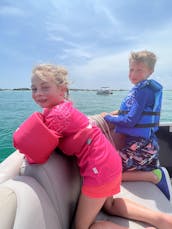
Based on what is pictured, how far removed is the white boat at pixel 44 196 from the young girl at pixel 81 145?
0.22ft

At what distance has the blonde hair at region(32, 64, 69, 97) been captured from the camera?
1266 mm

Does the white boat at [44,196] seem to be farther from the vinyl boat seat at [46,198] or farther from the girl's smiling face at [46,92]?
the girl's smiling face at [46,92]

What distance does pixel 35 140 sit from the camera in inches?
42.3

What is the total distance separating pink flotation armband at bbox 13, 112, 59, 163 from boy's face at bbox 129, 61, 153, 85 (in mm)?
1132

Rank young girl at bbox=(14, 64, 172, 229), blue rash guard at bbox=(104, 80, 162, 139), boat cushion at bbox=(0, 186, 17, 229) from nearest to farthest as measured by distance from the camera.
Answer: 1. boat cushion at bbox=(0, 186, 17, 229)
2. young girl at bbox=(14, 64, 172, 229)
3. blue rash guard at bbox=(104, 80, 162, 139)

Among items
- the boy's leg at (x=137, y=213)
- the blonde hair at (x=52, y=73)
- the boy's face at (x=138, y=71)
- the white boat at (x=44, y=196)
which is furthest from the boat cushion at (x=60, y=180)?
the boy's face at (x=138, y=71)

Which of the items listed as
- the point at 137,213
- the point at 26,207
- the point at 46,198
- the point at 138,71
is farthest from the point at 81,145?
the point at 138,71

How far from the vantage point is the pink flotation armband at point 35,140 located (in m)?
1.08

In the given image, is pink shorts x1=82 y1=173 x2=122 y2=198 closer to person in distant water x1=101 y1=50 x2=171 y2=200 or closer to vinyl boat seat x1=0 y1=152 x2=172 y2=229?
vinyl boat seat x1=0 y1=152 x2=172 y2=229

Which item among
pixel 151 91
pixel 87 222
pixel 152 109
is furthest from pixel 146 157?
pixel 87 222

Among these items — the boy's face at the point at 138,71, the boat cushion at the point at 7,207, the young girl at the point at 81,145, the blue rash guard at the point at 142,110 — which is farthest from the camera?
the boy's face at the point at 138,71

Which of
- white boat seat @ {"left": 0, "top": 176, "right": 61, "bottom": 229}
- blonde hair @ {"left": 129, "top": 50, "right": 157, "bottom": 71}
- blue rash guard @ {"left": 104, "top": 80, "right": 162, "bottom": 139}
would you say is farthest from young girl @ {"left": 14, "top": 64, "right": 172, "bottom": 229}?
blonde hair @ {"left": 129, "top": 50, "right": 157, "bottom": 71}

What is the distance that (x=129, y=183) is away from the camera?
1925mm

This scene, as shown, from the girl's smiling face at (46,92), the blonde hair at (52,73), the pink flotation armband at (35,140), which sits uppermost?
the blonde hair at (52,73)
